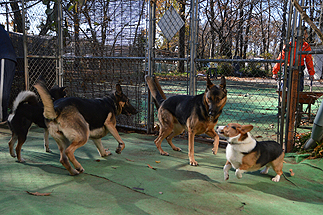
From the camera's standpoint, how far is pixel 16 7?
366 inches

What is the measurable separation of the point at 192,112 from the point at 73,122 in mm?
1997

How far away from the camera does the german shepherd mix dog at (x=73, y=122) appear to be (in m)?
3.83

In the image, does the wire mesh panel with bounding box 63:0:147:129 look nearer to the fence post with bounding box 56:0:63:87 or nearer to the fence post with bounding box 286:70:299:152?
the fence post with bounding box 56:0:63:87

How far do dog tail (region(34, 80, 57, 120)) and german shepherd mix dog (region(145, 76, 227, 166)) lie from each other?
2.11 meters

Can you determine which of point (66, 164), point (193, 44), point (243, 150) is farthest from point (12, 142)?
point (193, 44)

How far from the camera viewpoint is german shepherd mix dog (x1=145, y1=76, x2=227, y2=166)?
4.39 m

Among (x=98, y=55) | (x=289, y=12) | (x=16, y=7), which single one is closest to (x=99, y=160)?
(x=98, y=55)

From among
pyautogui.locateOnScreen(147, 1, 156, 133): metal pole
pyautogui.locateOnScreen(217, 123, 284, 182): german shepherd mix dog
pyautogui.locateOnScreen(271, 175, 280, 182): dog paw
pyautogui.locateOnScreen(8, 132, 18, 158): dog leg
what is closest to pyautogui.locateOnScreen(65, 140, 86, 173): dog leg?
pyautogui.locateOnScreen(8, 132, 18, 158): dog leg

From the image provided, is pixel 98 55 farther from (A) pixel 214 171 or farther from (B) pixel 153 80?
(A) pixel 214 171

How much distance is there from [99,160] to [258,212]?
273 cm

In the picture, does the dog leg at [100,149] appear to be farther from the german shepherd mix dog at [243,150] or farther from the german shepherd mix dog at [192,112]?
the german shepherd mix dog at [243,150]

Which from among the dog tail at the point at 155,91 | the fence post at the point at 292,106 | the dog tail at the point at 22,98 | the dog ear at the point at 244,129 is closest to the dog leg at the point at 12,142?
the dog tail at the point at 22,98

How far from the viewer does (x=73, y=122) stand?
3.97m

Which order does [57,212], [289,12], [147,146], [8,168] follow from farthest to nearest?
[147,146] < [289,12] < [8,168] < [57,212]
